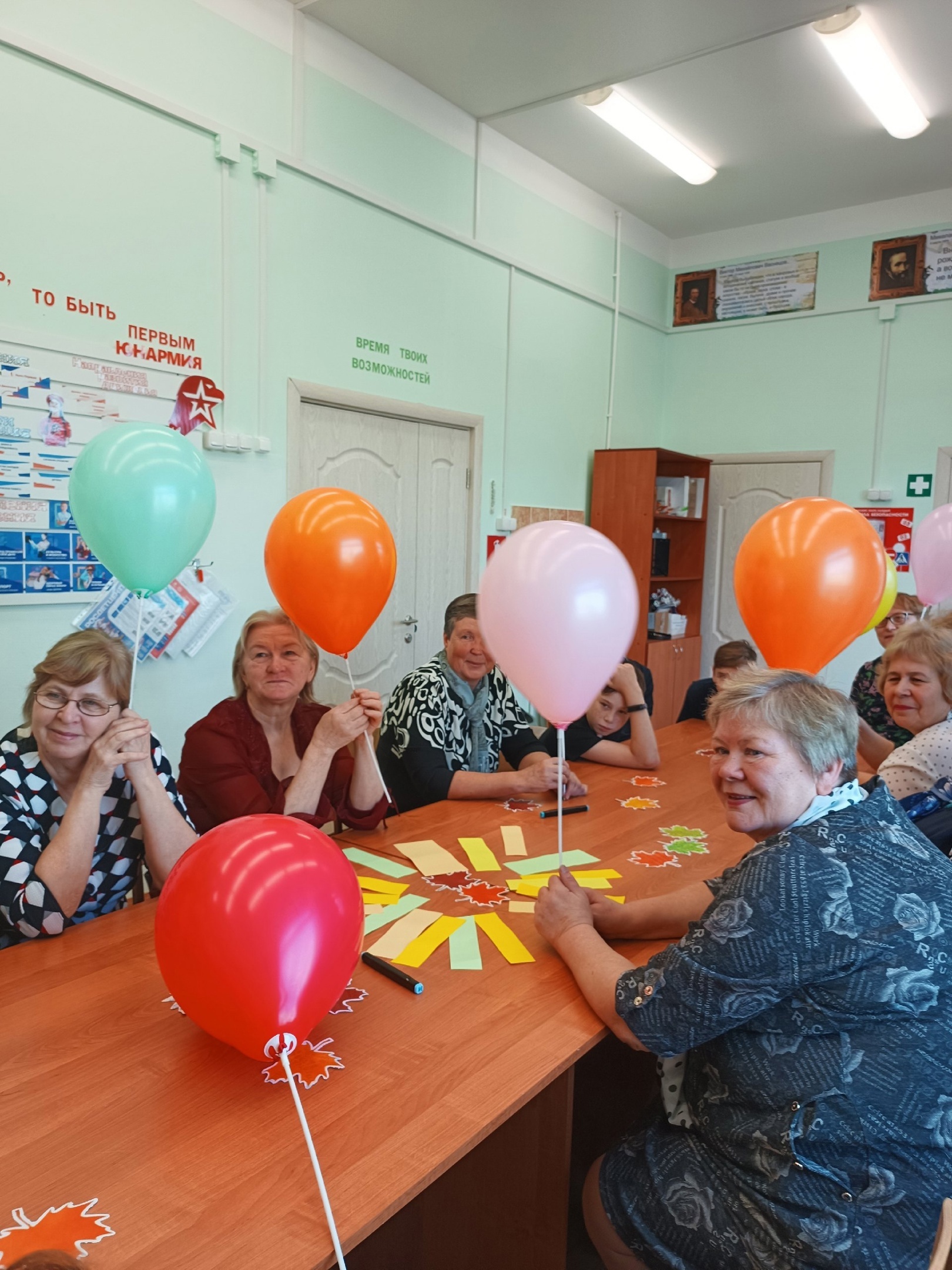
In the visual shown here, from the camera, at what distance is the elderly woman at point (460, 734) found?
2.62 metres

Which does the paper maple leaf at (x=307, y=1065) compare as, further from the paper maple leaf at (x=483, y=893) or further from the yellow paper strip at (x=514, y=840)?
the yellow paper strip at (x=514, y=840)

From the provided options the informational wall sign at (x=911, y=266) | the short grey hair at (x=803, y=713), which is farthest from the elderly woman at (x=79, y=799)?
the informational wall sign at (x=911, y=266)

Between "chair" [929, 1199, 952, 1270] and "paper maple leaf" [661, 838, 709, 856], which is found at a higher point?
"chair" [929, 1199, 952, 1270]

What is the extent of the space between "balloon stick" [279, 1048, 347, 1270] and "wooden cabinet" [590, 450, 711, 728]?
15.4 ft

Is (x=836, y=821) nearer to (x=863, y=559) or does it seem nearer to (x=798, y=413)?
(x=863, y=559)

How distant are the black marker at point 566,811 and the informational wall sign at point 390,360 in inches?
101

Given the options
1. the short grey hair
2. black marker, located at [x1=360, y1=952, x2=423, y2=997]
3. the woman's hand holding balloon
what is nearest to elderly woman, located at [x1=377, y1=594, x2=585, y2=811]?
the woman's hand holding balloon

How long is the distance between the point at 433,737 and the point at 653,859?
2.74ft

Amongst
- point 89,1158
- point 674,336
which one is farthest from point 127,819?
point 674,336

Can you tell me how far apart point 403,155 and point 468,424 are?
136 centimetres

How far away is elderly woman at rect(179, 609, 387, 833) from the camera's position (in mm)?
2137

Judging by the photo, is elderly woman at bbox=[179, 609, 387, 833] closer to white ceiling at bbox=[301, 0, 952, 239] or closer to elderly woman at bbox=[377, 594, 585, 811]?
elderly woman at bbox=[377, 594, 585, 811]

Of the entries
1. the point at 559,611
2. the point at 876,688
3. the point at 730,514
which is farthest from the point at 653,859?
the point at 730,514

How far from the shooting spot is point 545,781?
102 inches
